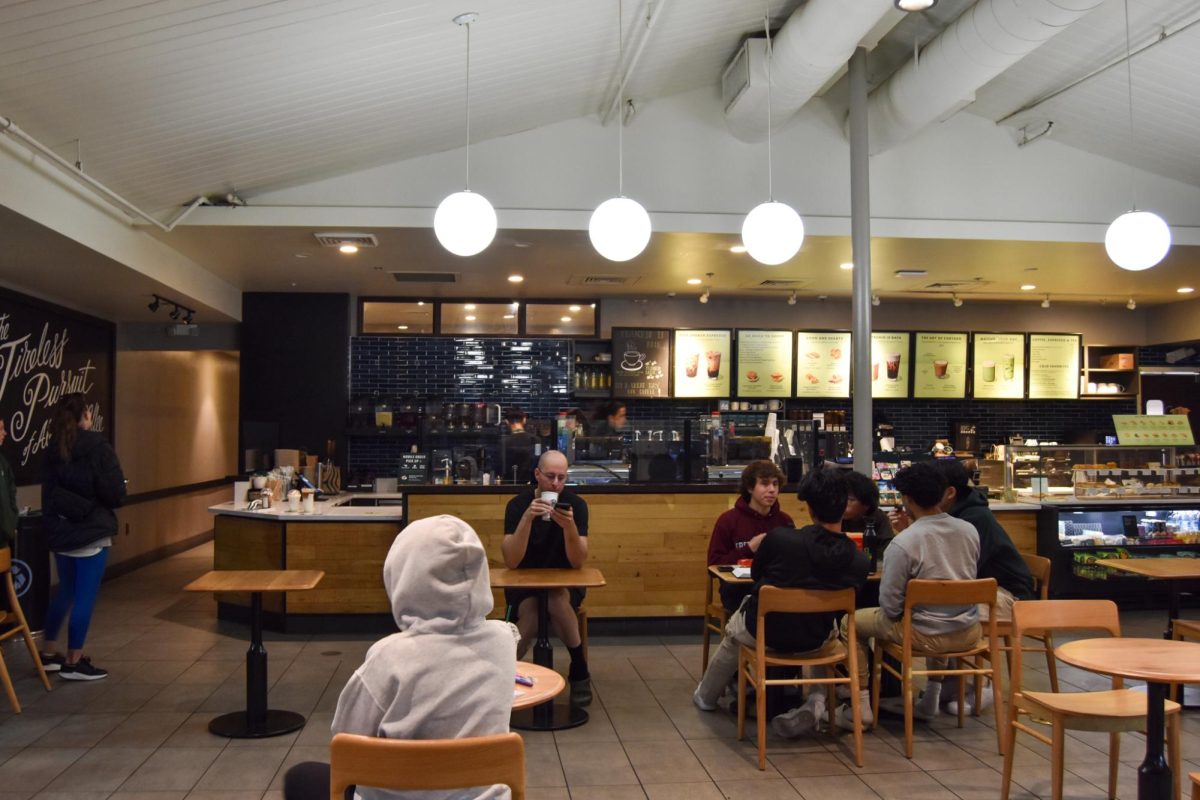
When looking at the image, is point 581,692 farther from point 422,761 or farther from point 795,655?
point 422,761

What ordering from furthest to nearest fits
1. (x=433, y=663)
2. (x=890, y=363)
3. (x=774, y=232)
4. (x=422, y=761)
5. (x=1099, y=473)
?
(x=890, y=363) → (x=1099, y=473) → (x=774, y=232) → (x=433, y=663) → (x=422, y=761)

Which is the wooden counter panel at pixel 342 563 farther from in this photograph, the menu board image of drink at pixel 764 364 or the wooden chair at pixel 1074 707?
the menu board image of drink at pixel 764 364

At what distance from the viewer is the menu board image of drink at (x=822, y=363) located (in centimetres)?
993

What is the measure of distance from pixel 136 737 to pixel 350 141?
139 inches

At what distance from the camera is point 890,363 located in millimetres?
10133

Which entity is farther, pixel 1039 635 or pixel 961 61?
pixel 961 61

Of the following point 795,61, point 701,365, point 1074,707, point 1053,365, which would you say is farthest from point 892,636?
point 1053,365

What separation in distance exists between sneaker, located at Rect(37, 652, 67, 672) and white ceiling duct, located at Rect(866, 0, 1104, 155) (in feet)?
20.0

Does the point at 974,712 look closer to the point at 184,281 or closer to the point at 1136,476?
the point at 1136,476

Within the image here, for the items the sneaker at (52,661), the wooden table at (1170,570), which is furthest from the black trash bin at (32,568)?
the wooden table at (1170,570)

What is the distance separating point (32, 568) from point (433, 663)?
5480mm

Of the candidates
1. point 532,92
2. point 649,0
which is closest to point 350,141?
point 532,92

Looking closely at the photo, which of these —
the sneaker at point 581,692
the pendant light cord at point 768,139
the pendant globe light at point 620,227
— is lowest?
the sneaker at point 581,692

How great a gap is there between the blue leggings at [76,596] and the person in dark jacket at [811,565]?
3.78 m
